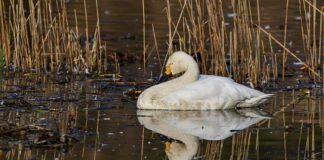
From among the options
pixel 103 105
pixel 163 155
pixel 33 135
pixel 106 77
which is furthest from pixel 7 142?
pixel 106 77

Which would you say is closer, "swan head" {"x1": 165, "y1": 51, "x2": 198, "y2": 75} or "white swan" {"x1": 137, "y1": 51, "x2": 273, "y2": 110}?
"white swan" {"x1": 137, "y1": 51, "x2": 273, "y2": 110}

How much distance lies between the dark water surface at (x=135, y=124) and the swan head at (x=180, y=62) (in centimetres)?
61

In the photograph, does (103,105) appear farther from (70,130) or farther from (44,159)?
(44,159)

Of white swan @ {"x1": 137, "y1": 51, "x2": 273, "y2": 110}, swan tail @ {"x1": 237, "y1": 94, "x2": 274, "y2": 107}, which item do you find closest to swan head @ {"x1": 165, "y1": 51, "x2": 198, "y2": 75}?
white swan @ {"x1": 137, "y1": 51, "x2": 273, "y2": 110}

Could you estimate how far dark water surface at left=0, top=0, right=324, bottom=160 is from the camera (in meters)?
8.90

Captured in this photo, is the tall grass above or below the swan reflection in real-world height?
above

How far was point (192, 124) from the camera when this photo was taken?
10.6 meters

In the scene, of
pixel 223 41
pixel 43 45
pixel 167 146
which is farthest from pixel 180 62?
pixel 43 45

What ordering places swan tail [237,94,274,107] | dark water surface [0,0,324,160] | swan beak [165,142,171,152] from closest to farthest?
dark water surface [0,0,324,160]
swan beak [165,142,171,152]
swan tail [237,94,274,107]

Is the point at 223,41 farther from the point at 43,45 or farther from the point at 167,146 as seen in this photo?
the point at 167,146

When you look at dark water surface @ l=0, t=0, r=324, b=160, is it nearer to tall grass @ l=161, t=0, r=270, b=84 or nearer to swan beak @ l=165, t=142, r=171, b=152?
swan beak @ l=165, t=142, r=171, b=152

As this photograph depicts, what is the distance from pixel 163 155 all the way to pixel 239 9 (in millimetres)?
5009

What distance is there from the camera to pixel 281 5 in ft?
84.7

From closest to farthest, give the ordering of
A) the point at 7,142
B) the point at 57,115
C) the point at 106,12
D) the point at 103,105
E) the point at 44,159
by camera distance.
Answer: the point at 44,159, the point at 7,142, the point at 57,115, the point at 103,105, the point at 106,12
